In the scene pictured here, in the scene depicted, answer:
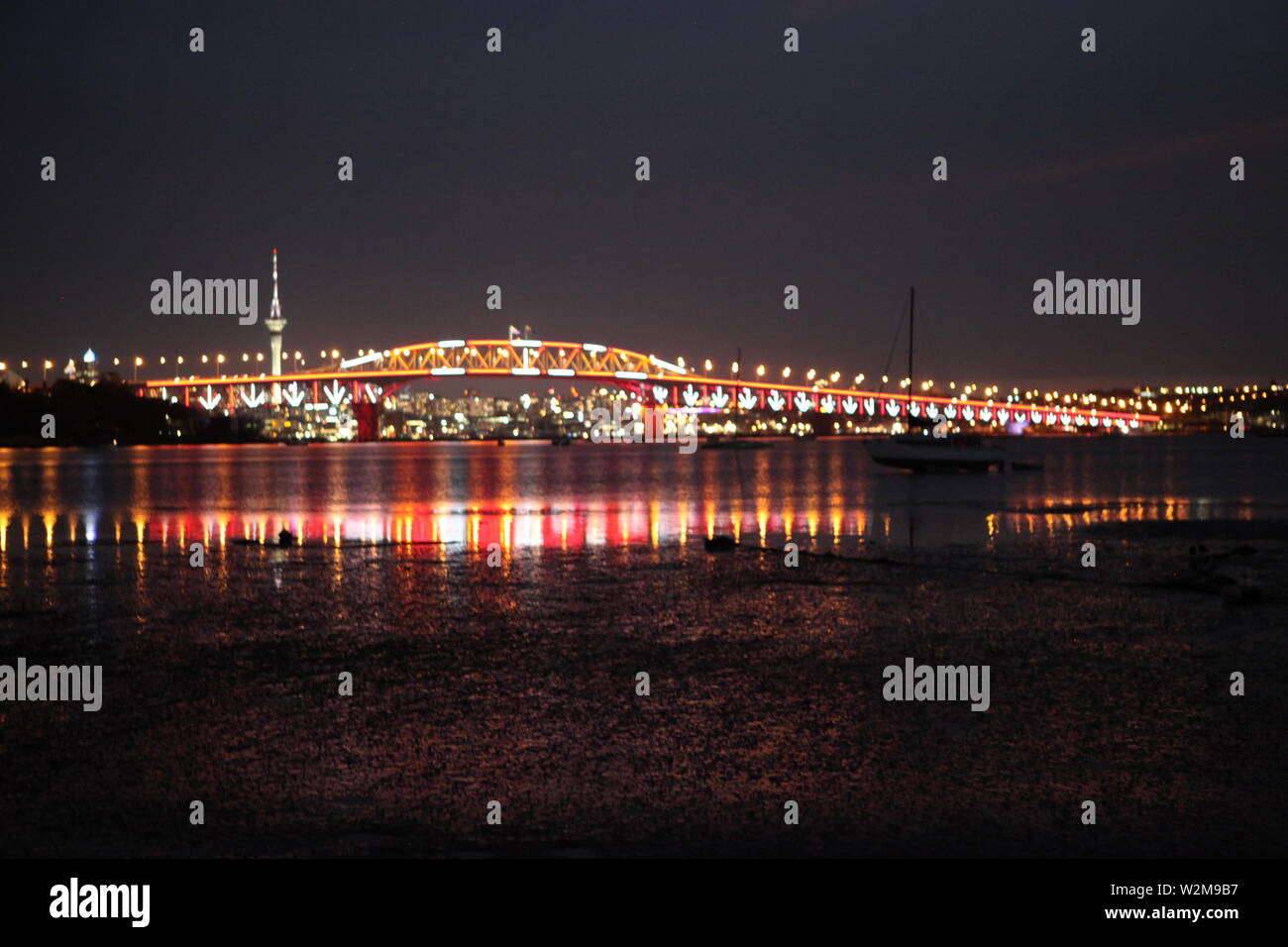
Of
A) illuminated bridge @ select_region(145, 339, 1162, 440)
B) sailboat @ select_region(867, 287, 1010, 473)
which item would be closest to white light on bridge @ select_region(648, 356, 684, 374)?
illuminated bridge @ select_region(145, 339, 1162, 440)

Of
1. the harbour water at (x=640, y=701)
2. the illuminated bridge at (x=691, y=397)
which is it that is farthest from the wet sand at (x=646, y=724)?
the illuminated bridge at (x=691, y=397)

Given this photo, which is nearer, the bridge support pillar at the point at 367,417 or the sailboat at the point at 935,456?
the sailboat at the point at 935,456

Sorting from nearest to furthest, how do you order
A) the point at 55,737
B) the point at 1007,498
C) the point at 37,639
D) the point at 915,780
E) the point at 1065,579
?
the point at 915,780
the point at 55,737
the point at 37,639
the point at 1065,579
the point at 1007,498

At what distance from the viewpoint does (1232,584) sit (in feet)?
42.5

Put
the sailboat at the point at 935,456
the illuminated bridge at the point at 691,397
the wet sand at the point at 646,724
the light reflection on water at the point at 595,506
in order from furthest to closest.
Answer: the illuminated bridge at the point at 691,397 < the sailboat at the point at 935,456 < the light reflection on water at the point at 595,506 < the wet sand at the point at 646,724

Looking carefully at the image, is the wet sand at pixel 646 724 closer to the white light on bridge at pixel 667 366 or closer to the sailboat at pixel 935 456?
the sailboat at pixel 935 456

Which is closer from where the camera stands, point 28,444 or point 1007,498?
point 1007,498

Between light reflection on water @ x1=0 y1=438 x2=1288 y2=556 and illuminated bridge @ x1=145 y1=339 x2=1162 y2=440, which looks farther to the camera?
illuminated bridge @ x1=145 y1=339 x2=1162 y2=440

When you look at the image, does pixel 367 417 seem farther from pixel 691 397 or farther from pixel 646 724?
pixel 646 724

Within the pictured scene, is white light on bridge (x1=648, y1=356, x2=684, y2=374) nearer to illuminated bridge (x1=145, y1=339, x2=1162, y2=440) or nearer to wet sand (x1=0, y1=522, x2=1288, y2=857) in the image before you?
illuminated bridge (x1=145, y1=339, x2=1162, y2=440)

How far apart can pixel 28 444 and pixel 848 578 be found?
350ft

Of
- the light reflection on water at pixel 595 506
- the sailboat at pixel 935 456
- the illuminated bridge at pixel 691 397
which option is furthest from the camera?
the illuminated bridge at pixel 691 397
